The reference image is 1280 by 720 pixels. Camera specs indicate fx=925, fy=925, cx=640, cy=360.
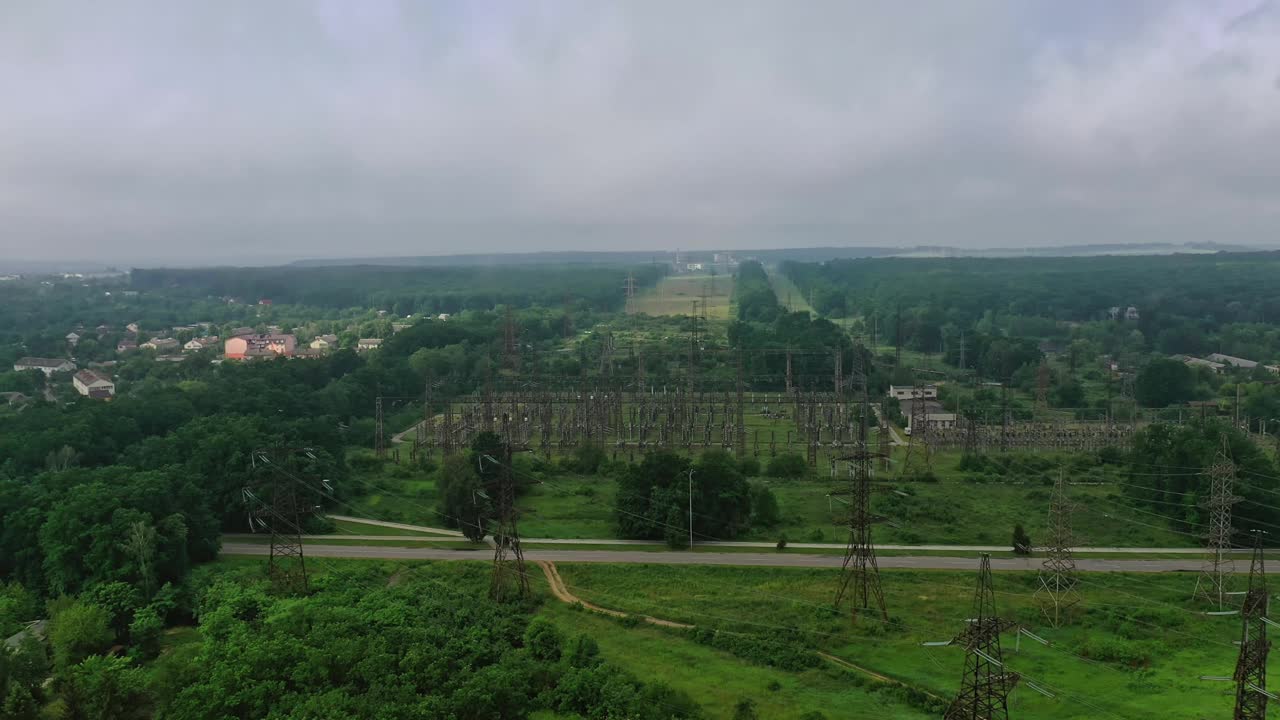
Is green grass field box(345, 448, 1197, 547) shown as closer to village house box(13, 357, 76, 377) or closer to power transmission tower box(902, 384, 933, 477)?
power transmission tower box(902, 384, 933, 477)

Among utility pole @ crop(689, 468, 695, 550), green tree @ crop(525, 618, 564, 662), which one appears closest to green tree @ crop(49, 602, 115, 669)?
green tree @ crop(525, 618, 564, 662)

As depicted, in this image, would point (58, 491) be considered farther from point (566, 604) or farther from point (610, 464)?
point (610, 464)

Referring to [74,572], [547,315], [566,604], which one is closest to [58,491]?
[74,572]

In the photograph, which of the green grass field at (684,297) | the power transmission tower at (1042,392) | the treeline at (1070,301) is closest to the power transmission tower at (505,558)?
the power transmission tower at (1042,392)

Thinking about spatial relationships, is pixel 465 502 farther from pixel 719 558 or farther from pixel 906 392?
pixel 906 392

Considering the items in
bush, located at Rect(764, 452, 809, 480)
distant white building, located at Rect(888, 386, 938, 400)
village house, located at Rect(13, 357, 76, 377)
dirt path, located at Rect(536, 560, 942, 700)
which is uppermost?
village house, located at Rect(13, 357, 76, 377)

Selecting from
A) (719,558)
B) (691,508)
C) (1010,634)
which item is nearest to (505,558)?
(719,558)

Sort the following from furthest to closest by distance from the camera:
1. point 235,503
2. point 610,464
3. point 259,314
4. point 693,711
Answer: point 259,314 → point 610,464 → point 235,503 → point 693,711
